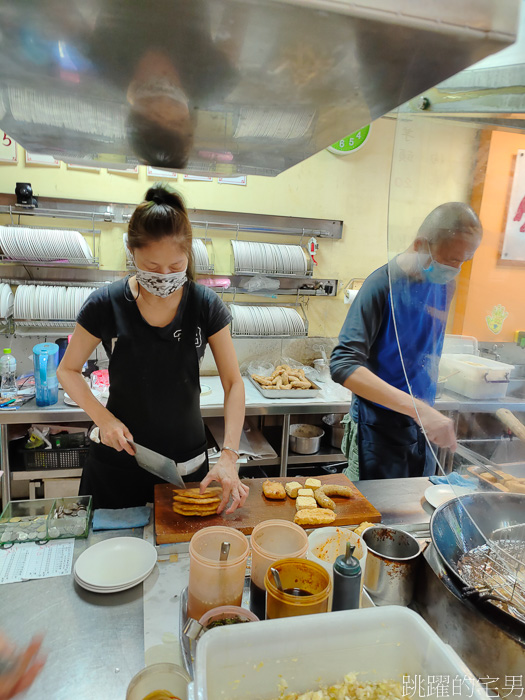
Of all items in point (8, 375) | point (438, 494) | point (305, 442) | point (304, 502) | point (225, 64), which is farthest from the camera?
point (305, 442)

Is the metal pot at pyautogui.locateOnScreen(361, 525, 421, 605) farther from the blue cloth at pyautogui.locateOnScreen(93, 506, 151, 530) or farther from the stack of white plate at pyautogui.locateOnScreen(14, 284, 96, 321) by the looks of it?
the stack of white plate at pyautogui.locateOnScreen(14, 284, 96, 321)

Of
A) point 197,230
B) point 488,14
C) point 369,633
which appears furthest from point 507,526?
point 197,230

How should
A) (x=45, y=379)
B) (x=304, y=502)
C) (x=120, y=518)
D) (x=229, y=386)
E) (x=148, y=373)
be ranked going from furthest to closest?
1. (x=45, y=379)
2. (x=229, y=386)
3. (x=148, y=373)
4. (x=304, y=502)
5. (x=120, y=518)

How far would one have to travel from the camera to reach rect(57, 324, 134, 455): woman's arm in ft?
5.16

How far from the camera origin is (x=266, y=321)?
3.39 meters

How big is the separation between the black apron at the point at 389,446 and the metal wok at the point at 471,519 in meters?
0.80

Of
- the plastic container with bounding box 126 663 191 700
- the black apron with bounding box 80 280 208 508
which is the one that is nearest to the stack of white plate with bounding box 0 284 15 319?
the black apron with bounding box 80 280 208 508

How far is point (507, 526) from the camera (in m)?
1.04

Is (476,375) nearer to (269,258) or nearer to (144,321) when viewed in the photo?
(144,321)

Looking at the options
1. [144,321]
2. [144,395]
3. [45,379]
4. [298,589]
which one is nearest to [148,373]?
[144,395]

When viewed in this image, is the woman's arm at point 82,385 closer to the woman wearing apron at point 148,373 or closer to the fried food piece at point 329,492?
the woman wearing apron at point 148,373

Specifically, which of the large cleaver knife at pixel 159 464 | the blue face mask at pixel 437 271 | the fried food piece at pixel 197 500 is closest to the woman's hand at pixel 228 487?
the fried food piece at pixel 197 500

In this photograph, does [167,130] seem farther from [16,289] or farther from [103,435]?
[16,289]

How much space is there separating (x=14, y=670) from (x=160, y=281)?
1.11 meters
